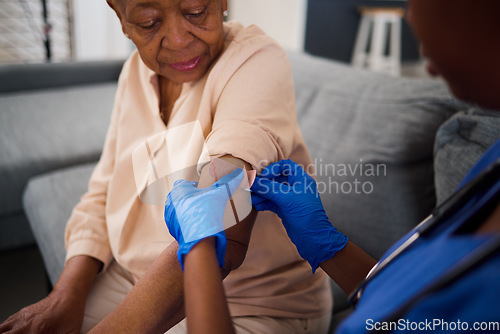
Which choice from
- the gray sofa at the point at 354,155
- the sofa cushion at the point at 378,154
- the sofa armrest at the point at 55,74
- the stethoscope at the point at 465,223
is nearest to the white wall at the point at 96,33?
the sofa armrest at the point at 55,74

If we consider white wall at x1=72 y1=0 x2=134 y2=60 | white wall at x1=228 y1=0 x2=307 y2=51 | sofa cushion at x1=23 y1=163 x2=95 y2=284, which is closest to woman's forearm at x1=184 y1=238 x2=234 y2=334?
sofa cushion at x1=23 y1=163 x2=95 y2=284

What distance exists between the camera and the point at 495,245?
430mm

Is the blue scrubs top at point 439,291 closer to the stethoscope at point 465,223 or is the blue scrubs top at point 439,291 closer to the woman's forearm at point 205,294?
the stethoscope at point 465,223

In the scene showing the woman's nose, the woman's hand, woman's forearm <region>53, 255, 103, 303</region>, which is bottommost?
the woman's hand

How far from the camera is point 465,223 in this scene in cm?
51

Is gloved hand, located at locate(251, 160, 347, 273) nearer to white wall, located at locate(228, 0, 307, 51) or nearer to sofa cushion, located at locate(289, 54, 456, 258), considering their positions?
sofa cushion, located at locate(289, 54, 456, 258)

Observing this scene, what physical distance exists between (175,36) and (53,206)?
3.48 ft

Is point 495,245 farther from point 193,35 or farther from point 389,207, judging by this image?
point 389,207

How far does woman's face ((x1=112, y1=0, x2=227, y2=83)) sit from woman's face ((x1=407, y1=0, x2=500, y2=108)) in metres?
0.45

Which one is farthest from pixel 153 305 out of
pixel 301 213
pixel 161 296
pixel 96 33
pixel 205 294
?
pixel 96 33

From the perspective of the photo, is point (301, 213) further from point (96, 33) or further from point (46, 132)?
point (96, 33)

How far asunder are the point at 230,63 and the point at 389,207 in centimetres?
68

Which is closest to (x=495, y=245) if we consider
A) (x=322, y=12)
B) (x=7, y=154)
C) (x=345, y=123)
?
(x=345, y=123)

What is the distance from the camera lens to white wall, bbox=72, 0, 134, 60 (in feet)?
12.1
